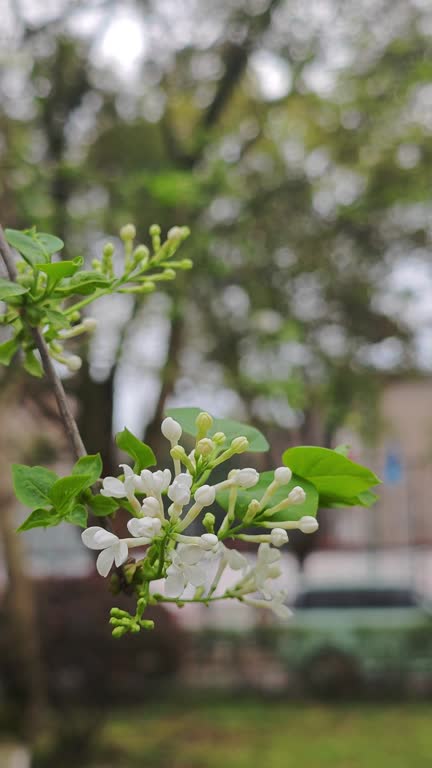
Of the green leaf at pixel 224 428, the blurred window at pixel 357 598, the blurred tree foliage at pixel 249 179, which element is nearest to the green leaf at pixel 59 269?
the green leaf at pixel 224 428

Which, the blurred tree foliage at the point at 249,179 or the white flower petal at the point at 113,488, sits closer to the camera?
the white flower petal at the point at 113,488

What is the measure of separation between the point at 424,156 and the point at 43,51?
272 cm

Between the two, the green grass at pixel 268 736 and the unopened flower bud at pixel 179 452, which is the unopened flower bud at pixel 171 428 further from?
the green grass at pixel 268 736

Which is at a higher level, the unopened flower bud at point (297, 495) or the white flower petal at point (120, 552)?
the unopened flower bud at point (297, 495)

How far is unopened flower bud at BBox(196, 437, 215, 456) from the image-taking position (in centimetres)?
60

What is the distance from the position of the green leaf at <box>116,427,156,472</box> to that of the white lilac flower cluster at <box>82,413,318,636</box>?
0.06 feet

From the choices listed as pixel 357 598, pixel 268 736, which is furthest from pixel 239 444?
pixel 357 598

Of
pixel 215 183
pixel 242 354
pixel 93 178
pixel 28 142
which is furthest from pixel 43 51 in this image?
pixel 242 354

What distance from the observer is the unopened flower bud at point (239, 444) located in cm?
61

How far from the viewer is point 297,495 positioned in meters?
0.59

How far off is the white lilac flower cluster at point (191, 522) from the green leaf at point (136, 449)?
0.02 meters

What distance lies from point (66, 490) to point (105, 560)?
5 cm

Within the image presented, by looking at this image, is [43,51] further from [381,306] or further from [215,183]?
[381,306]

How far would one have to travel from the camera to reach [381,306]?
21.6 ft
